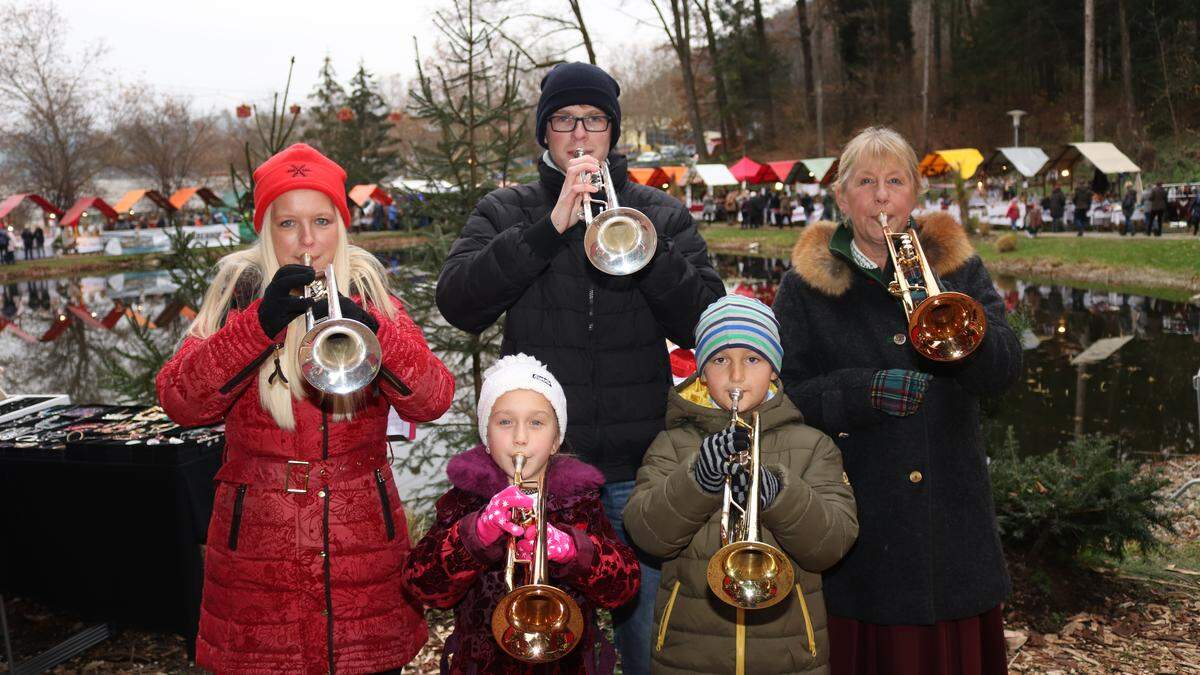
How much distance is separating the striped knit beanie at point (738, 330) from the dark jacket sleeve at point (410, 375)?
30.3 inches

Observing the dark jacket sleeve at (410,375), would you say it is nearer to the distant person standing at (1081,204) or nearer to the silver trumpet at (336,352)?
the silver trumpet at (336,352)

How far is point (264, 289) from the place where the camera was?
8.63 feet

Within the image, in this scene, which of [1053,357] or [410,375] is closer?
[410,375]

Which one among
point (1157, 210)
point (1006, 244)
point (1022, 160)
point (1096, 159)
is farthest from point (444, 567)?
point (1022, 160)

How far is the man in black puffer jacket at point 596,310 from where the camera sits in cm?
290

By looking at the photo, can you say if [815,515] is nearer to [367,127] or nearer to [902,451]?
[902,451]

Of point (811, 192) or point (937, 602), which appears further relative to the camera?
point (811, 192)

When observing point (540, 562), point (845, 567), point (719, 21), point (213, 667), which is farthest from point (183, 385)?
point (719, 21)

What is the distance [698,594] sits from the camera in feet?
9.02

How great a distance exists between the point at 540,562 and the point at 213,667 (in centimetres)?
100

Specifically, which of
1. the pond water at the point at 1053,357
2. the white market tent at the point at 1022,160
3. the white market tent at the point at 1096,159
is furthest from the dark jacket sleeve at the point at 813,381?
the white market tent at the point at 1022,160

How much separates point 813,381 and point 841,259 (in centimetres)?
41

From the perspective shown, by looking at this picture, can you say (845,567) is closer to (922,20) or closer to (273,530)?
(273,530)

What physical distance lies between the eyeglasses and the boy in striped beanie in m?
0.66
